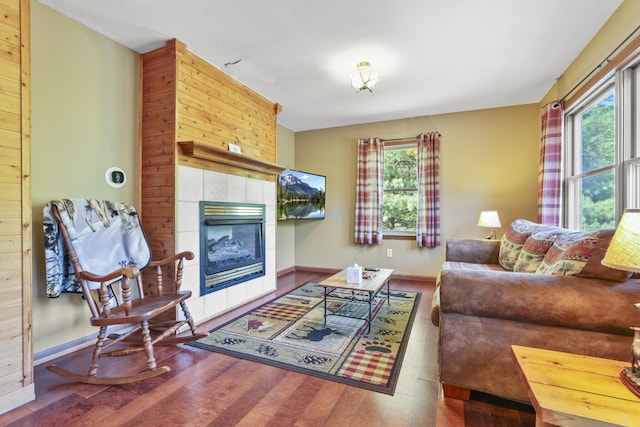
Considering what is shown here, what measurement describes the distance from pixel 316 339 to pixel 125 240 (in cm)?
166

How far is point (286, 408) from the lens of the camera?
154 centimetres

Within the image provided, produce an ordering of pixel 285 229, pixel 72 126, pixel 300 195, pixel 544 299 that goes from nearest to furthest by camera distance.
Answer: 1. pixel 544 299
2. pixel 72 126
3. pixel 300 195
4. pixel 285 229

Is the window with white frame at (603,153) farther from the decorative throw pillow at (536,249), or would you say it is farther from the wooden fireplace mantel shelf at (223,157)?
the wooden fireplace mantel shelf at (223,157)

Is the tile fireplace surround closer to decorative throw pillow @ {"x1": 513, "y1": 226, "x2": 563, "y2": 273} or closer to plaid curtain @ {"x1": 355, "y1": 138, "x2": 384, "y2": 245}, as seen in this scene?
plaid curtain @ {"x1": 355, "y1": 138, "x2": 384, "y2": 245}

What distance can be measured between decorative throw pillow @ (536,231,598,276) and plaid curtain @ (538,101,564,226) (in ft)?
5.95

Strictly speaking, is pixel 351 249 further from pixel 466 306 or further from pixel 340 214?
pixel 466 306

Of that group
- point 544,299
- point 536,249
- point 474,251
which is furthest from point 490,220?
point 544,299

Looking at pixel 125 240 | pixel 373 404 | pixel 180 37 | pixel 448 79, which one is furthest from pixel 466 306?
pixel 180 37

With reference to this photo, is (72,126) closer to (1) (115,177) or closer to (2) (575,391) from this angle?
(1) (115,177)

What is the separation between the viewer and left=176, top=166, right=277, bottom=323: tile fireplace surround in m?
2.59

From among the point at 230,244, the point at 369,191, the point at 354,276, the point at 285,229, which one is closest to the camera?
the point at 354,276

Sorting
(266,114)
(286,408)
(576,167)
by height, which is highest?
(266,114)

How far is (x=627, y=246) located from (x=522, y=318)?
0.57 m

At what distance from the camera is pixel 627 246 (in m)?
1.02
